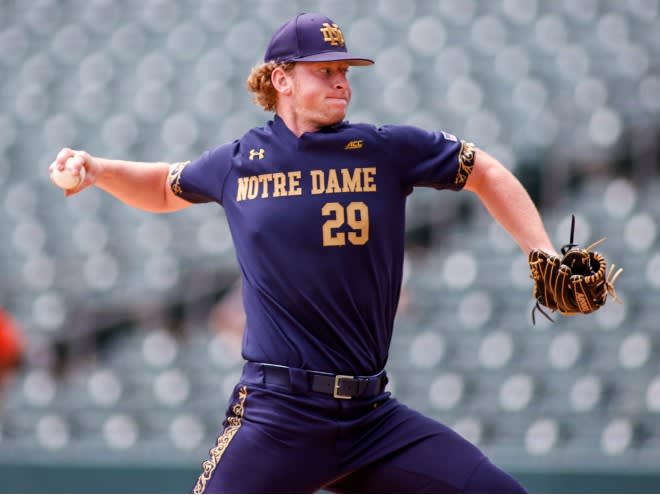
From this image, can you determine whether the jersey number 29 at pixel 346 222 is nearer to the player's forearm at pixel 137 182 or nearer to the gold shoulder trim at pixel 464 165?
the gold shoulder trim at pixel 464 165

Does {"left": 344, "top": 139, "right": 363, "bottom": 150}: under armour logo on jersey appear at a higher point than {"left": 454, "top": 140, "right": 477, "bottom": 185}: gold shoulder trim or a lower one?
higher

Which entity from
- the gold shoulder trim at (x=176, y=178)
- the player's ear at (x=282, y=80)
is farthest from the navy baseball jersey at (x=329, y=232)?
the gold shoulder trim at (x=176, y=178)

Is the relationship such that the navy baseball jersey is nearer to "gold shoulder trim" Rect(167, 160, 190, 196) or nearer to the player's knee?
"gold shoulder trim" Rect(167, 160, 190, 196)

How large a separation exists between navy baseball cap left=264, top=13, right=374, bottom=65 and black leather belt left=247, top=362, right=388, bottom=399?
0.92 meters

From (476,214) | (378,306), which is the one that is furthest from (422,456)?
(476,214)

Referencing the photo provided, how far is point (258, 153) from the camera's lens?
10.8ft

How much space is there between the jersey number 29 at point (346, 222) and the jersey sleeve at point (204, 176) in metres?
0.39

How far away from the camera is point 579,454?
Result: 6.56m

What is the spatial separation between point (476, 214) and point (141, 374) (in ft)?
9.08

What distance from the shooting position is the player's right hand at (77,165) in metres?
3.14

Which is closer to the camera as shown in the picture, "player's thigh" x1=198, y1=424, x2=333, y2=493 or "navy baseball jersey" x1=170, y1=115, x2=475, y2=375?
"player's thigh" x1=198, y1=424, x2=333, y2=493

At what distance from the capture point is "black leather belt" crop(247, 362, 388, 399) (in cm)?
310

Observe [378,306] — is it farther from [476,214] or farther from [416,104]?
[416,104]

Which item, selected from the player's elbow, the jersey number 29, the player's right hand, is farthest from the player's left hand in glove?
the player's right hand
